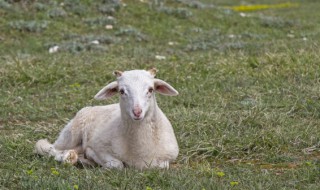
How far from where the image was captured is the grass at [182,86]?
23.4 ft

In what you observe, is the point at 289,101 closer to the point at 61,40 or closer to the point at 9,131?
the point at 9,131

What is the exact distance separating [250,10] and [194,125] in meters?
23.8

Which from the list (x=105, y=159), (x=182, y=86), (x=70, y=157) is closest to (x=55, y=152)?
(x=70, y=157)

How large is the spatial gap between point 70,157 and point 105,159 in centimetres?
39

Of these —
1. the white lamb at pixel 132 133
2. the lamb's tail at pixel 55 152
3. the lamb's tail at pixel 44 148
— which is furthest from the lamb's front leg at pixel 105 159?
the lamb's tail at pixel 44 148

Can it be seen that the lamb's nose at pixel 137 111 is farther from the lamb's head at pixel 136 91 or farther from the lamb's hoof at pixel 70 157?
the lamb's hoof at pixel 70 157

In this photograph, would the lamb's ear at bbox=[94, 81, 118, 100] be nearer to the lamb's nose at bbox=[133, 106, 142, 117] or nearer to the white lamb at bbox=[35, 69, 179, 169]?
the white lamb at bbox=[35, 69, 179, 169]

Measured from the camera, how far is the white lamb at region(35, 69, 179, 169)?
287 inches

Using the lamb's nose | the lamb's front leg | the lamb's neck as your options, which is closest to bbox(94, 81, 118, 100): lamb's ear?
the lamb's neck

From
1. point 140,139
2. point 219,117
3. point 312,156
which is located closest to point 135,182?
point 140,139

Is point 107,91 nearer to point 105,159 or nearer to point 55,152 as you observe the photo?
point 105,159

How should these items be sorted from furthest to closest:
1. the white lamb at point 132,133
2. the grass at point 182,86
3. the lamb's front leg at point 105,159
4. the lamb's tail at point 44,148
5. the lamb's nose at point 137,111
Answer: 1. the lamb's tail at point 44,148
2. the lamb's front leg at point 105,159
3. the white lamb at point 132,133
4. the grass at point 182,86
5. the lamb's nose at point 137,111

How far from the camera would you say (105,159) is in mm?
7555

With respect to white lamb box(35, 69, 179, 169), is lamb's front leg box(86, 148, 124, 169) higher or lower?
lower
